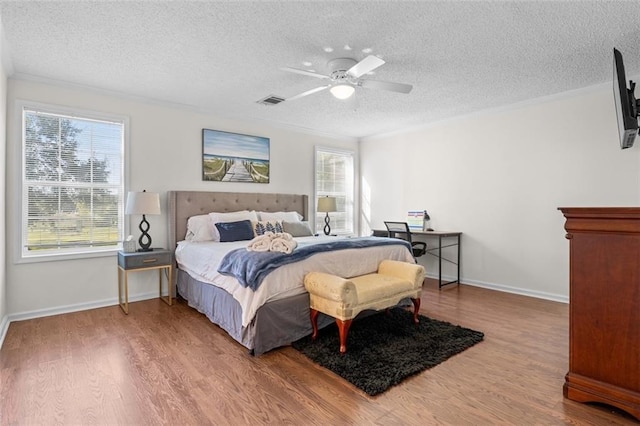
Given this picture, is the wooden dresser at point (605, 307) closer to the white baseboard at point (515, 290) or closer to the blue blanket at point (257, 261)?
the blue blanket at point (257, 261)

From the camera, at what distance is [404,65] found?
3.24 meters

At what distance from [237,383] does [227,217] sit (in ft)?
8.23

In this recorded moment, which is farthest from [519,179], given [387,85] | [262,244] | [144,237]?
[144,237]

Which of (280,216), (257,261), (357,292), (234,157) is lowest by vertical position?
(357,292)

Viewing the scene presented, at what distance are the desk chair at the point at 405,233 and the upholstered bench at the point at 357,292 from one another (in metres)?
1.67

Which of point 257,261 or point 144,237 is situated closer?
point 257,261

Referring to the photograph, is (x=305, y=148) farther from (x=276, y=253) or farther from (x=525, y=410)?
(x=525, y=410)

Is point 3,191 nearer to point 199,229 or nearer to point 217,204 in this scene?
point 199,229

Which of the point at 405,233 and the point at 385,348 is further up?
the point at 405,233

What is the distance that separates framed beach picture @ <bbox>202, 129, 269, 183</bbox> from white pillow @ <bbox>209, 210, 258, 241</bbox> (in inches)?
25.0

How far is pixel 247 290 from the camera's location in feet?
8.88

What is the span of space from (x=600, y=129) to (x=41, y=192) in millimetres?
6069

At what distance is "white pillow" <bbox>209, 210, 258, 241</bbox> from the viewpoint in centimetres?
423

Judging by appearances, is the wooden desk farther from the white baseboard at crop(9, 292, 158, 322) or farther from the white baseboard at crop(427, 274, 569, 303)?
the white baseboard at crop(9, 292, 158, 322)
